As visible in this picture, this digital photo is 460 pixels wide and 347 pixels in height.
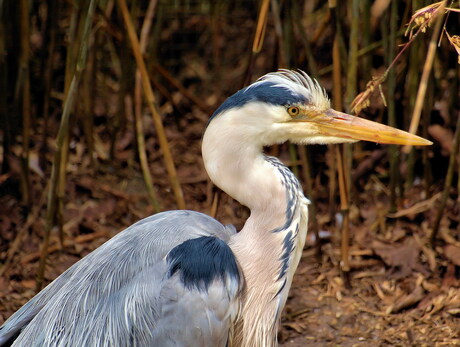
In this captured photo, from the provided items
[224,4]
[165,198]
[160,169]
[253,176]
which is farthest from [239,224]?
[224,4]

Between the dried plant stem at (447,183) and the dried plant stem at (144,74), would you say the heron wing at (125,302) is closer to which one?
the dried plant stem at (144,74)

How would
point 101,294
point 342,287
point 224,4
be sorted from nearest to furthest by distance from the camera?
point 101,294 → point 342,287 → point 224,4

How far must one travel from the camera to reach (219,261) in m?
2.44

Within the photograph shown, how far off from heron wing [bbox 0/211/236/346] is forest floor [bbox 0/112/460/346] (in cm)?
94

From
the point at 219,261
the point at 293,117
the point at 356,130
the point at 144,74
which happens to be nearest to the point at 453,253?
the point at 356,130

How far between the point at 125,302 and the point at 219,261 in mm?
325

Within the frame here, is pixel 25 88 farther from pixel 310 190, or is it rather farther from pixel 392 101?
pixel 392 101

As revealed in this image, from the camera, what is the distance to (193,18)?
17.9 ft

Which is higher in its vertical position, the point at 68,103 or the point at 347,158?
the point at 68,103

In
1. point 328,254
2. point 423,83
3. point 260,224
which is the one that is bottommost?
point 328,254

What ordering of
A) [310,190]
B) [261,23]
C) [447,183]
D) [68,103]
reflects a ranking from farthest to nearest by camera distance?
[310,190], [447,183], [261,23], [68,103]

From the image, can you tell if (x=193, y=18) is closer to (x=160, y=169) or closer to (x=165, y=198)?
(x=160, y=169)

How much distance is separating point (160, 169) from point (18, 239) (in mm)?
1052

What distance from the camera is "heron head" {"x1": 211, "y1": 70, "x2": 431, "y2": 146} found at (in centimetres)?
246
